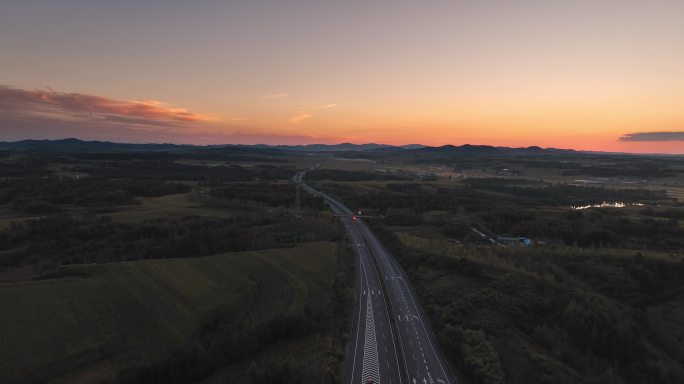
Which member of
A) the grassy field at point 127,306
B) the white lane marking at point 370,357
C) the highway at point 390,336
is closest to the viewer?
the white lane marking at point 370,357

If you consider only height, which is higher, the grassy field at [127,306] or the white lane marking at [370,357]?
the grassy field at [127,306]

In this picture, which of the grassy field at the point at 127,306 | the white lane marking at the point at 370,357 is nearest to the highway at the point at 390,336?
the white lane marking at the point at 370,357

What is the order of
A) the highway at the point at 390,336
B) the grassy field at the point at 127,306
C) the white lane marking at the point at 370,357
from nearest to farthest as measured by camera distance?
1. the white lane marking at the point at 370,357
2. the highway at the point at 390,336
3. the grassy field at the point at 127,306

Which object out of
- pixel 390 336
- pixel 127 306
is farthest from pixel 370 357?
pixel 127 306

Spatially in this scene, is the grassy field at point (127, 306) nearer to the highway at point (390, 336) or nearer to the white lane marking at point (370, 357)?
the white lane marking at point (370, 357)

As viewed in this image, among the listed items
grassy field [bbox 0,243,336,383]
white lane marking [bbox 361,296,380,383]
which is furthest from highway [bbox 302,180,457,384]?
grassy field [bbox 0,243,336,383]

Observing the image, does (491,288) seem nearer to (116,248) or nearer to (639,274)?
(639,274)

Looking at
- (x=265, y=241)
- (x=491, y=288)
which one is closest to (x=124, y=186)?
(x=265, y=241)

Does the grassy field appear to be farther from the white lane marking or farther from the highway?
the highway
